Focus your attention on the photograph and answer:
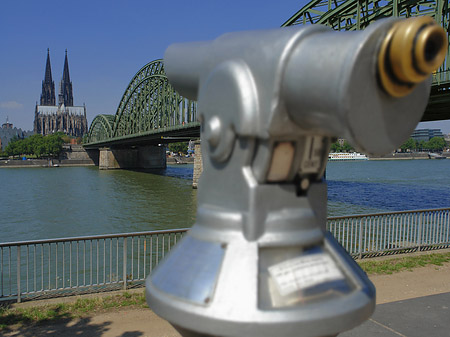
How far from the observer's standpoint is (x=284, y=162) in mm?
1508

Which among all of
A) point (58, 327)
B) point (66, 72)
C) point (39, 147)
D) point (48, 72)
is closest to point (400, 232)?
point (58, 327)

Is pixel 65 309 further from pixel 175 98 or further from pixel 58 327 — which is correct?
pixel 175 98

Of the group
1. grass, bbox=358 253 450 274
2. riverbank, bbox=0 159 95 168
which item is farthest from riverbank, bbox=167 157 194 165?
grass, bbox=358 253 450 274

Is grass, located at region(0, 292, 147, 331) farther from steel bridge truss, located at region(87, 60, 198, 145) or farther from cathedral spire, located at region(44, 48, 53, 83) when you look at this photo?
cathedral spire, located at region(44, 48, 53, 83)

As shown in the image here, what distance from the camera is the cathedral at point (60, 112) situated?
6526 inches

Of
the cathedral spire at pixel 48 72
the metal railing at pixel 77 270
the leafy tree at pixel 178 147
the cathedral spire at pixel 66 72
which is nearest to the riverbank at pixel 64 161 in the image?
the leafy tree at pixel 178 147

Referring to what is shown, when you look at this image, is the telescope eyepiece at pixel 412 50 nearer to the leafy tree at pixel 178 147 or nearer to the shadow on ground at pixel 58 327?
the shadow on ground at pixel 58 327

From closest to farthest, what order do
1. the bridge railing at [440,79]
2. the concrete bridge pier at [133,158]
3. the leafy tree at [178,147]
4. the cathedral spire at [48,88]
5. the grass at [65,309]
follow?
1. the grass at [65,309]
2. the bridge railing at [440,79]
3. the concrete bridge pier at [133,158]
4. the leafy tree at [178,147]
5. the cathedral spire at [48,88]

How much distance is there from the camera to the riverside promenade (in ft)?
16.5

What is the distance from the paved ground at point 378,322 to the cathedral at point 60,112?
169 metres

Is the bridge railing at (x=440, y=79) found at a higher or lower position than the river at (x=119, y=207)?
higher

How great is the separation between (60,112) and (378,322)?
17645 centimetres

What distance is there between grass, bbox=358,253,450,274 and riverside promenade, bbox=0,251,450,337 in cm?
105

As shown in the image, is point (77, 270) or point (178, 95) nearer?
point (77, 270)
